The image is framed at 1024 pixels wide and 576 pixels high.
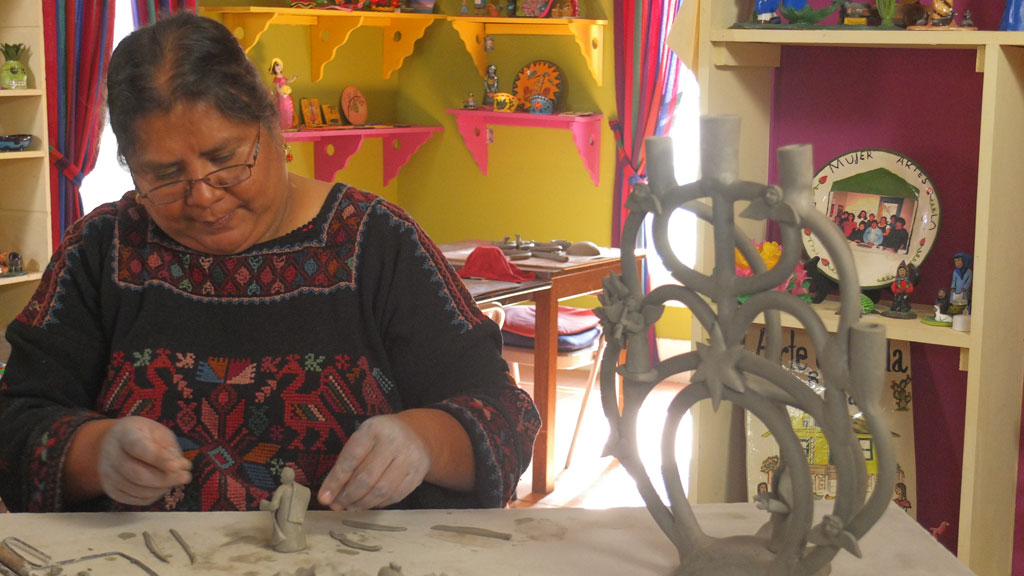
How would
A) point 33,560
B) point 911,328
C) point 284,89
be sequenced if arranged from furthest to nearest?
1. point 284,89
2. point 911,328
3. point 33,560

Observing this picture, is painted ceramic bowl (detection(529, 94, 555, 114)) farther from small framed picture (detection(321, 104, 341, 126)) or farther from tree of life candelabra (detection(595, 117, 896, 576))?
tree of life candelabra (detection(595, 117, 896, 576))

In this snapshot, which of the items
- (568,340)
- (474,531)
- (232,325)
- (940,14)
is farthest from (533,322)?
(474,531)

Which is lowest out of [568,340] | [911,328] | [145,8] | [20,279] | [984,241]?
[568,340]

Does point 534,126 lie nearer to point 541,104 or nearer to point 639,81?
point 541,104

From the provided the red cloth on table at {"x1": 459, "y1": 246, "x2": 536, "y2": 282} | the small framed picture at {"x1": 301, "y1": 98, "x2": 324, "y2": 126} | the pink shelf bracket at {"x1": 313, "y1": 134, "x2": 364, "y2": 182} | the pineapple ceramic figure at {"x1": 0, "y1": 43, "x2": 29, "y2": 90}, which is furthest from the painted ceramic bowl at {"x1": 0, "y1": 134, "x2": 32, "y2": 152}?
the pink shelf bracket at {"x1": 313, "y1": 134, "x2": 364, "y2": 182}

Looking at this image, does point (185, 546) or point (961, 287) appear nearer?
point (185, 546)

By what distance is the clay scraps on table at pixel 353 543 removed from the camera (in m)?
1.15

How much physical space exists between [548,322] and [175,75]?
247 cm

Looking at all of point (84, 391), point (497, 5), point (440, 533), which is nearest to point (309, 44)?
point (497, 5)

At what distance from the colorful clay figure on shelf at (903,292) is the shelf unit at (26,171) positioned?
9.07ft

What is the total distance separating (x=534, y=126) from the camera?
544 cm

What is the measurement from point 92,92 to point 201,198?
3.11 metres

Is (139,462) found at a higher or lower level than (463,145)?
lower

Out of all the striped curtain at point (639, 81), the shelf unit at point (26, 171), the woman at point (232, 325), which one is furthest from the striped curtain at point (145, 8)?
the woman at point (232, 325)
